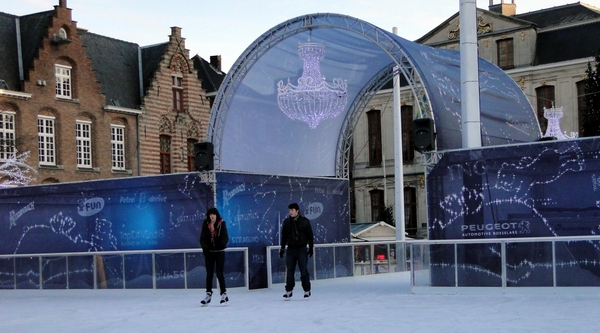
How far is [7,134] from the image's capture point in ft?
148

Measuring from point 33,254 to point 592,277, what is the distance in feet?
41.7

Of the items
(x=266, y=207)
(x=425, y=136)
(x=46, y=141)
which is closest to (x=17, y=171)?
(x=46, y=141)

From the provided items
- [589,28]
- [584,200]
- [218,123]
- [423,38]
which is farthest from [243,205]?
[423,38]

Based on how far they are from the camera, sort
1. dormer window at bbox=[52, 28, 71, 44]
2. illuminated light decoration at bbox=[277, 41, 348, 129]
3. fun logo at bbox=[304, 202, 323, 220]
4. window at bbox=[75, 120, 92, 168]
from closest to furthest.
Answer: fun logo at bbox=[304, 202, 323, 220] < illuminated light decoration at bbox=[277, 41, 348, 129] < dormer window at bbox=[52, 28, 71, 44] < window at bbox=[75, 120, 92, 168]

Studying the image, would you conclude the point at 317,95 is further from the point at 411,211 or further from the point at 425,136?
the point at 411,211

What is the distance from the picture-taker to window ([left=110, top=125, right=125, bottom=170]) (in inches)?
2018

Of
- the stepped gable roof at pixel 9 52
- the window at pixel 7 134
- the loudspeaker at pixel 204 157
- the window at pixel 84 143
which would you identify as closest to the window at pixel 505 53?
the window at pixel 84 143

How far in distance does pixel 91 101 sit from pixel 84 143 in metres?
2.15

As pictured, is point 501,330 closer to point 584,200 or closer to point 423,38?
point 584,200

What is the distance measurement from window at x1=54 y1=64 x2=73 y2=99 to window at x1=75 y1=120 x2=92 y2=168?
5.07ft

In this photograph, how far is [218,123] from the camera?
2480 centimetres

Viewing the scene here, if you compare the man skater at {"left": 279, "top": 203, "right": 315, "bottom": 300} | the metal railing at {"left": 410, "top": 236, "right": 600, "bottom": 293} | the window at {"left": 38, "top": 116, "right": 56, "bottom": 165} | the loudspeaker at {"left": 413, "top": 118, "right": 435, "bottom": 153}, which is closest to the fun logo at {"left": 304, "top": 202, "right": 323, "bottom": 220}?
the metal railing at {"left": 410, "top": 236, "right": 600, "bottom": 293}

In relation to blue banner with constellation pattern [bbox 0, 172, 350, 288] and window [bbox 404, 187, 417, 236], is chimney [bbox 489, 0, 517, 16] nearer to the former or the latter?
window [bbox 404, 187, 417, 236]

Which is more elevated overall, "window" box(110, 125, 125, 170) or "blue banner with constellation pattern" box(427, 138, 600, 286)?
"window" box(110, 125, 125, 170)
